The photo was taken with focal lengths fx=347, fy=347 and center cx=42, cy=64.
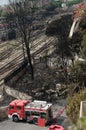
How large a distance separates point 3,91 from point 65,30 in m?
18.0

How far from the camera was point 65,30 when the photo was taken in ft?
159

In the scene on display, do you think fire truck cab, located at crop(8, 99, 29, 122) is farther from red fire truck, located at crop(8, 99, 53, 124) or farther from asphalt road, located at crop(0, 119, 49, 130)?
asphalt road, located at crop(0, 119, 49, 130)

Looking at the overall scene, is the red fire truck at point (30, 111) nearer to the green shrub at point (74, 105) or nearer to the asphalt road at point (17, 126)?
the asphalt road at point (17, 126)

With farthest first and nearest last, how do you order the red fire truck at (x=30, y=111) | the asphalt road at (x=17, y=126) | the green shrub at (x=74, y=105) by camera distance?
the red fire truck at (x=30, y=111), the asphalt road at (x=17, y=126), the green shrub at (x=74, y=105)

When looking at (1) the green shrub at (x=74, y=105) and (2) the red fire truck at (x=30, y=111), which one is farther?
(2) the red fire truck at (x=30, y=111)

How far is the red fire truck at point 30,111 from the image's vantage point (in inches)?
1004

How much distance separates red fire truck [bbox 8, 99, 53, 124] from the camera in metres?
25.5

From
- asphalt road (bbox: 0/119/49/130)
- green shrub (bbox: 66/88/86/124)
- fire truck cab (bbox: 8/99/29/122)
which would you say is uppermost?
green shrub (bbox: 66/88/86/124)

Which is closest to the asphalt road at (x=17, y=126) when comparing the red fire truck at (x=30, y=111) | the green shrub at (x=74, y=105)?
the red fire truck at (x=30, y=111)

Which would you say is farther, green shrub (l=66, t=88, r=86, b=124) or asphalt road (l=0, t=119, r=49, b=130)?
asphalt road (l=0, t=119, r=49, b=130)

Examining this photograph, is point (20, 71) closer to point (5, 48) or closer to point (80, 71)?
point (80, 71)

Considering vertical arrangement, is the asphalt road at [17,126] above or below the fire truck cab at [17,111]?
below

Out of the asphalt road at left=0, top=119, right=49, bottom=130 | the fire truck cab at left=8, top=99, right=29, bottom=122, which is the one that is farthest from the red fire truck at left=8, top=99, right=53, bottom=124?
the asphalt road at left=0, top=119, right=49, bottom=130

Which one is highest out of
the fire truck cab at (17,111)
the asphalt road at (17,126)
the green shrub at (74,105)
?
the green shrub at (74,105)
